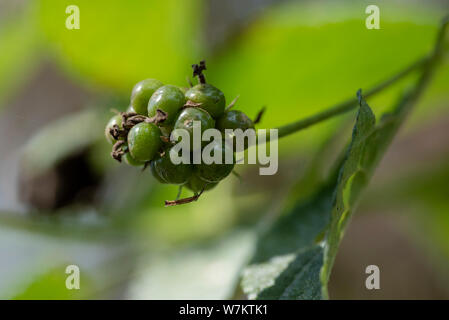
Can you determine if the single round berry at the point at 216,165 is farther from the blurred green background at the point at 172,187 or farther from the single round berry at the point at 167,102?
the blurred green background at the point at 172,187

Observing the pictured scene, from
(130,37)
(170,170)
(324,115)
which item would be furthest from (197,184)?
(130,37)

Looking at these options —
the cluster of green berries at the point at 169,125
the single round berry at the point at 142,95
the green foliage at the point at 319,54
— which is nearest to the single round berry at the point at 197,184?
the cluster of green berries at the point at 169,125

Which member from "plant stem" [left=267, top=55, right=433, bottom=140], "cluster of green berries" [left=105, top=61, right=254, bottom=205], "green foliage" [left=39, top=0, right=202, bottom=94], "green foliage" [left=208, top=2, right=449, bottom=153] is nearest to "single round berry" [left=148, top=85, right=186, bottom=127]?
"cluster of green berries" [left=105, top=61, right=254, bottom=205]

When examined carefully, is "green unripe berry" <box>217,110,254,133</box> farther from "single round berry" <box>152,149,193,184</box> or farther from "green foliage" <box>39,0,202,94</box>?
"green foliage" <box>39,0,202,94</box>

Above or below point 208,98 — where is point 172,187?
above

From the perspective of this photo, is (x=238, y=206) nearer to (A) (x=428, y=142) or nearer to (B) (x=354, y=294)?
(B) (x=354, y=294)

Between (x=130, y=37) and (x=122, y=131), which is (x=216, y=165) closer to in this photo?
(x=122, y=131)

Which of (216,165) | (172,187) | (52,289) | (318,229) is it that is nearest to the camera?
(216,165)
